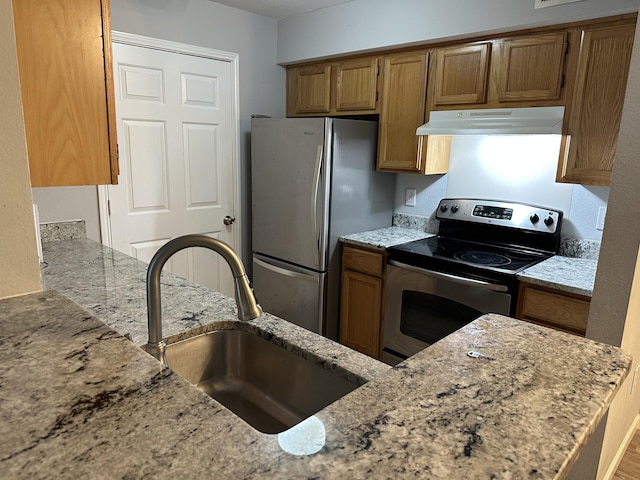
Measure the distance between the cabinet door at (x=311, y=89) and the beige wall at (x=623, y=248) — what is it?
210 centimetres

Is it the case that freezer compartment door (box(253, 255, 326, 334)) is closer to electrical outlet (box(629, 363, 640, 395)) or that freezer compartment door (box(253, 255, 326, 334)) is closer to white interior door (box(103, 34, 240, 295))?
white interior door (box(103, 34, 240, 295))

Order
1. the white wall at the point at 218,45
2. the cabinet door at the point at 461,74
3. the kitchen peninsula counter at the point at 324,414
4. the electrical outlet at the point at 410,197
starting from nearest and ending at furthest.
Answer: the kitchen peninsula counter at the point at 324,414, the cabinet door at the point at 461,74, the white wall at the point at 218,45, the electrical outlet at the point at 410,197

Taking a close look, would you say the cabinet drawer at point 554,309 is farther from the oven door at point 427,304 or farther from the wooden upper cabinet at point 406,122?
the wooden upper cabinet at point 406,122

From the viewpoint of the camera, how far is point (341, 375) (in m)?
1.09

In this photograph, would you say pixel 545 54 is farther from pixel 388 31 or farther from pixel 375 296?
pixel 375 296

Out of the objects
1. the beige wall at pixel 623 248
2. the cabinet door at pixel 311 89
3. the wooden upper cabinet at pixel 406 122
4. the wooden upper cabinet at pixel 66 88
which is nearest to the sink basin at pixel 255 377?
the wooden upper cabinet at pixel 66 88

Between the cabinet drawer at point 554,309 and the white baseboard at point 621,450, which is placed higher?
the cabinet drawer at point 554,309

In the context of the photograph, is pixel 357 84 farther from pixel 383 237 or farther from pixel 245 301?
pixel 245 301

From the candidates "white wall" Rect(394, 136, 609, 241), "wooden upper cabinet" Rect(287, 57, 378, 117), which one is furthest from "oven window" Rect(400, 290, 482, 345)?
"wooden upper cabinet" Rect(287, 57, 378, 117)

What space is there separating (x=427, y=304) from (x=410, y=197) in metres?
0.99

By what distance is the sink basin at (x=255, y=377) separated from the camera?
1.19 m

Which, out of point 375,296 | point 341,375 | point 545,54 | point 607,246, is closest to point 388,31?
point 545,54

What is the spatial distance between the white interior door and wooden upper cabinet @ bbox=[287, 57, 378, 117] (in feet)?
1.71

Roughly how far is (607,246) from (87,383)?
1.76m
